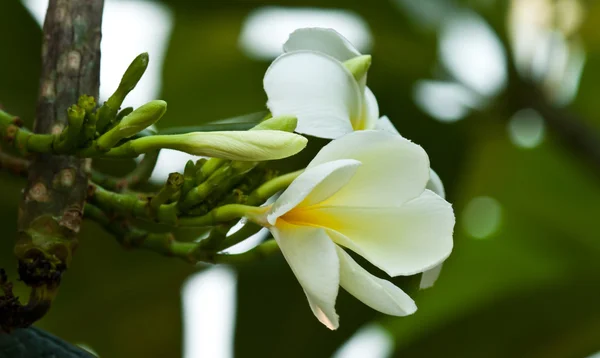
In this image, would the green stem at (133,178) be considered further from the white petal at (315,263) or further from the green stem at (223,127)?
the white petal at (315,263)

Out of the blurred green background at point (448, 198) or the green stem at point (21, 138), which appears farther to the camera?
the blurred green background at point (448, 198)

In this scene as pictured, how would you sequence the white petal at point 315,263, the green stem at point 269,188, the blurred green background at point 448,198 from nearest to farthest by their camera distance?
1. the white petal at point 315,263
2. the green stem at point 269,188
3. the blurred green background at point 448,198

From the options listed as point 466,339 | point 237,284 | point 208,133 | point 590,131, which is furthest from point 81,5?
point 466,339

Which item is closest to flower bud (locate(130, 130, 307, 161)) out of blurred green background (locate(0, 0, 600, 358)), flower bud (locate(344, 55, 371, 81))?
flower bud (locate(344, 55, 371, 81))

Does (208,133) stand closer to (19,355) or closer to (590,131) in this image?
(19,355)

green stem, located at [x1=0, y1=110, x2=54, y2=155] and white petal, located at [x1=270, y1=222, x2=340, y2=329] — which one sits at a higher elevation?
green stem, located at [x1=0, y1=110, x2=54, y2=155]

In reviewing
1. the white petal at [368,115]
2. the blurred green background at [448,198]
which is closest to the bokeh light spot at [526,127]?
the blurred green background at [448,198]

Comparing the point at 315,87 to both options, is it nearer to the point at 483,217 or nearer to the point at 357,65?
the point at 357,65

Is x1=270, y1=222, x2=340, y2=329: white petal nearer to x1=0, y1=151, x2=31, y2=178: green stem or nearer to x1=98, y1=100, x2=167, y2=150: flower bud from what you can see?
x1=98, y1=100, x2=167, y2=150: flower bud
